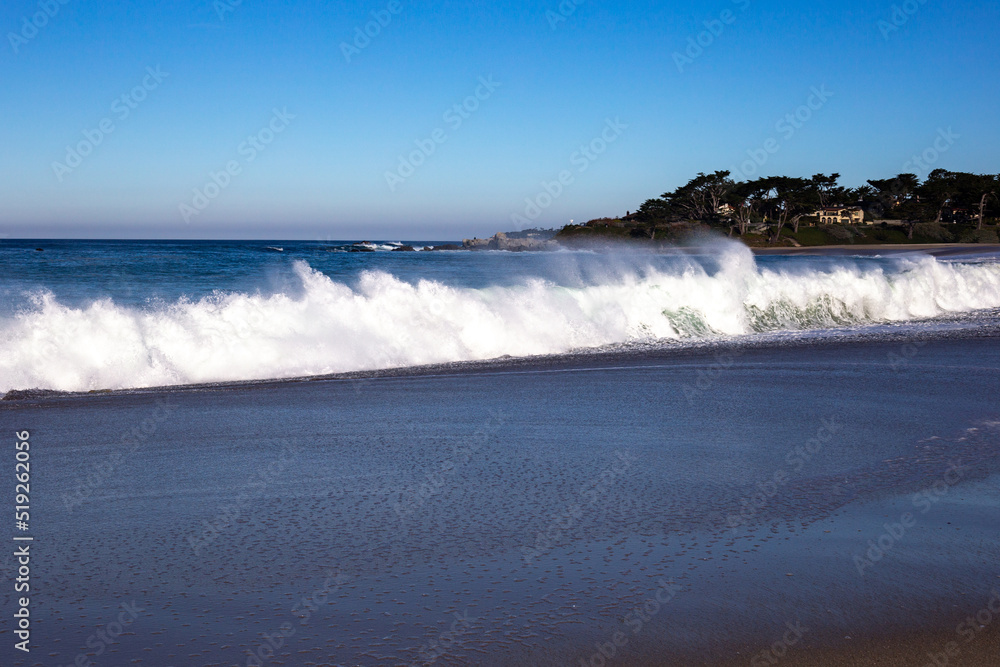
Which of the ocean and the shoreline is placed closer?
the ocean

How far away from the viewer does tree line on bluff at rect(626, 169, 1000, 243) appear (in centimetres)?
10244

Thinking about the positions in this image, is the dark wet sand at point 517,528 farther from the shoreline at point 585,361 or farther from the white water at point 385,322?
the white water at point 385,322

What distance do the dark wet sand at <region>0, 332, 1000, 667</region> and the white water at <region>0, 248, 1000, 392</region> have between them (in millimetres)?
2506

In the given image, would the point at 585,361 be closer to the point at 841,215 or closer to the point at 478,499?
the point at 478,499

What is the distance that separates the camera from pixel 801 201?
10181 cm

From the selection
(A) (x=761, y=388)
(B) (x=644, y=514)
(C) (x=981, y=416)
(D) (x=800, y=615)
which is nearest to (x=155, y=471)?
(B) (x=644, y=514)

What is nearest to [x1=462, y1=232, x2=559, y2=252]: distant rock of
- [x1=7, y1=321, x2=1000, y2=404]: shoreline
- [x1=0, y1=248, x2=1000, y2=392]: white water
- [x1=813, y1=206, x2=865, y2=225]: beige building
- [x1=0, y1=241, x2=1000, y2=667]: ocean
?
[x1=813, y1=206, x2=865, y2=225]: beige building

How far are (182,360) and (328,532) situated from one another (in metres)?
8.27

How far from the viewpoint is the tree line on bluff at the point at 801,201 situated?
336ft

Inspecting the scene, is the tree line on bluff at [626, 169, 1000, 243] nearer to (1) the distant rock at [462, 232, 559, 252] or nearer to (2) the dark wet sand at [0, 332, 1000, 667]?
(1) the distant rock at [462, 232, 559, 252]

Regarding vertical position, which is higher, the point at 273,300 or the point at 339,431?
the point at 273,300

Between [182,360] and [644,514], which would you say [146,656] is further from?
[182,360]

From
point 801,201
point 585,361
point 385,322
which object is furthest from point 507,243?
point 585,361

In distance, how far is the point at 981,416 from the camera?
8750mm
